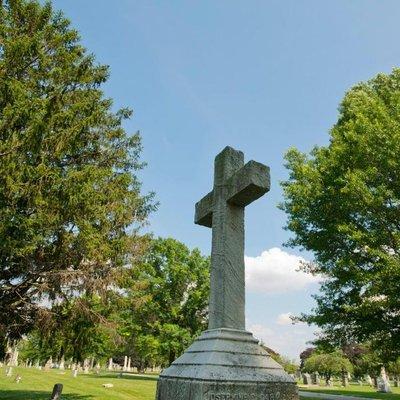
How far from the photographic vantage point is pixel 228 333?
4.11 m

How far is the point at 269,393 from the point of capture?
3.69 meters

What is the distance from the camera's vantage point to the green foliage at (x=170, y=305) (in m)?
32.2

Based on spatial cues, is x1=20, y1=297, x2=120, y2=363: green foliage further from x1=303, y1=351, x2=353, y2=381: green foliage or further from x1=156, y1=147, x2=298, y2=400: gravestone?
x1=303, y1=351, x2=353, y2=381: green foliage

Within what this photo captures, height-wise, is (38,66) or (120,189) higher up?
(38,66)

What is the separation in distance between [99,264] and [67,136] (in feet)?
13.8

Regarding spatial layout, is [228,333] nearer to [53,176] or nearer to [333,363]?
[53,176]

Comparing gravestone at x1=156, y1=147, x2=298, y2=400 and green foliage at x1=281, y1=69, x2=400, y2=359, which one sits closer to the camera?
gravestone at x1=156, y1=147, x2=298, y2=400

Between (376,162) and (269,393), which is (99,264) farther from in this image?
(376,162)

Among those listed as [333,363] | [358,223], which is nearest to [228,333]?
[358,223]

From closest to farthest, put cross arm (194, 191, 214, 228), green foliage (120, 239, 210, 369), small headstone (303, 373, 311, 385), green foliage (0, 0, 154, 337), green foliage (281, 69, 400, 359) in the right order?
cross arm (194, 191, 214, 228)
green foliage (0, 0, 154, 337)
green foliage (281, 69, 400, 359)
green foliage (120, 239, 210, 369)
small headstone (303, 373, 311, 385)

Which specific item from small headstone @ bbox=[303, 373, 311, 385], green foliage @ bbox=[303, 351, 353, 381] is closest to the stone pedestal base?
small headstone @ bbox=[303, 373, 311, 385]

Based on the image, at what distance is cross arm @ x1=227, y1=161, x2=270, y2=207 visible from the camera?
179 inches

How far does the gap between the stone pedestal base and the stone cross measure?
26 centimetres

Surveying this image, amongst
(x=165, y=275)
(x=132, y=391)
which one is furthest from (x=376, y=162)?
(x=165, y=275)
